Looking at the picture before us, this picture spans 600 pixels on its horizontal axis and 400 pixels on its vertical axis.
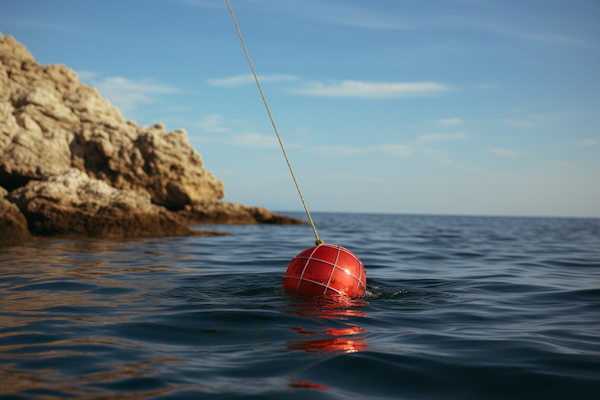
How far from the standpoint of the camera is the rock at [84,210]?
53.7 ft

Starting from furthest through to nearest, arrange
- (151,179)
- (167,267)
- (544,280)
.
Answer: (151,179), (167,267), (544,280)

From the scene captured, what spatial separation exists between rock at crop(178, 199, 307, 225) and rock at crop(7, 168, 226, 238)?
16190 millimetres

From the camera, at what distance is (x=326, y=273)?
6.18 m

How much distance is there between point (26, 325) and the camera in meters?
4.86

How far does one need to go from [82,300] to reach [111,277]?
2219 mm

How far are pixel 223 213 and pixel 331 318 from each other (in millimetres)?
31389

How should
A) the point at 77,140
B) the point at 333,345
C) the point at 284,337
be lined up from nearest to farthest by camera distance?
the point at 333,345 → the point at 284,337 → the point at 77,140

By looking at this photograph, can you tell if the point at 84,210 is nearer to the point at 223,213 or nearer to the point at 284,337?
the point at 284,337

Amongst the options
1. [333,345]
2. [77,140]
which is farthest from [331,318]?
[77,140]

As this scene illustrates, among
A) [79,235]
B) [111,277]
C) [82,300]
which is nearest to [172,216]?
[79,235]

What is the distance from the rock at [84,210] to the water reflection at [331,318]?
43.6 ft

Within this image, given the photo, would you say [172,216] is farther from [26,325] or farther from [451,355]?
[451,355]

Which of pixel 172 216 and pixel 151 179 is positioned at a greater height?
pixel 151 179

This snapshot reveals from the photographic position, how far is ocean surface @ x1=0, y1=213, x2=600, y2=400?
131 inches
